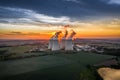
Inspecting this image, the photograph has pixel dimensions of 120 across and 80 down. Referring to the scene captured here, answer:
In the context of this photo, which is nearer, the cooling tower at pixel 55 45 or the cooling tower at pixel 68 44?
the cooling tower at pixel 55 45

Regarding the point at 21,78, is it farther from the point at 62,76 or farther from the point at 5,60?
the point at 5,60

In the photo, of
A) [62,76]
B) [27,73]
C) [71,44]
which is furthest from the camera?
[71,44]

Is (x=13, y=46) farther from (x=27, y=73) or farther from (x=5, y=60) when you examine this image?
(x=27, y=73)

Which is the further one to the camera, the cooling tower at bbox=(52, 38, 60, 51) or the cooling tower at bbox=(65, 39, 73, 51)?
the cooling tower at bbox=(65, 39, 73, 51)

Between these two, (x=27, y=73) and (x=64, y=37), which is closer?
(x=27, y=73)

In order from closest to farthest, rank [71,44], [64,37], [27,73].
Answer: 1. [27,73]
2. [71,44]
3. [64,37]

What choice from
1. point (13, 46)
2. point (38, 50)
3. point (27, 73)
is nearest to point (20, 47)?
point (13, 46)

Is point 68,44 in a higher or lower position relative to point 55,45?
higher

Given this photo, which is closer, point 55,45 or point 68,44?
point 55,45

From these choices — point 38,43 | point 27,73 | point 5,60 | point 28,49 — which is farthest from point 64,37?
point 27,73
